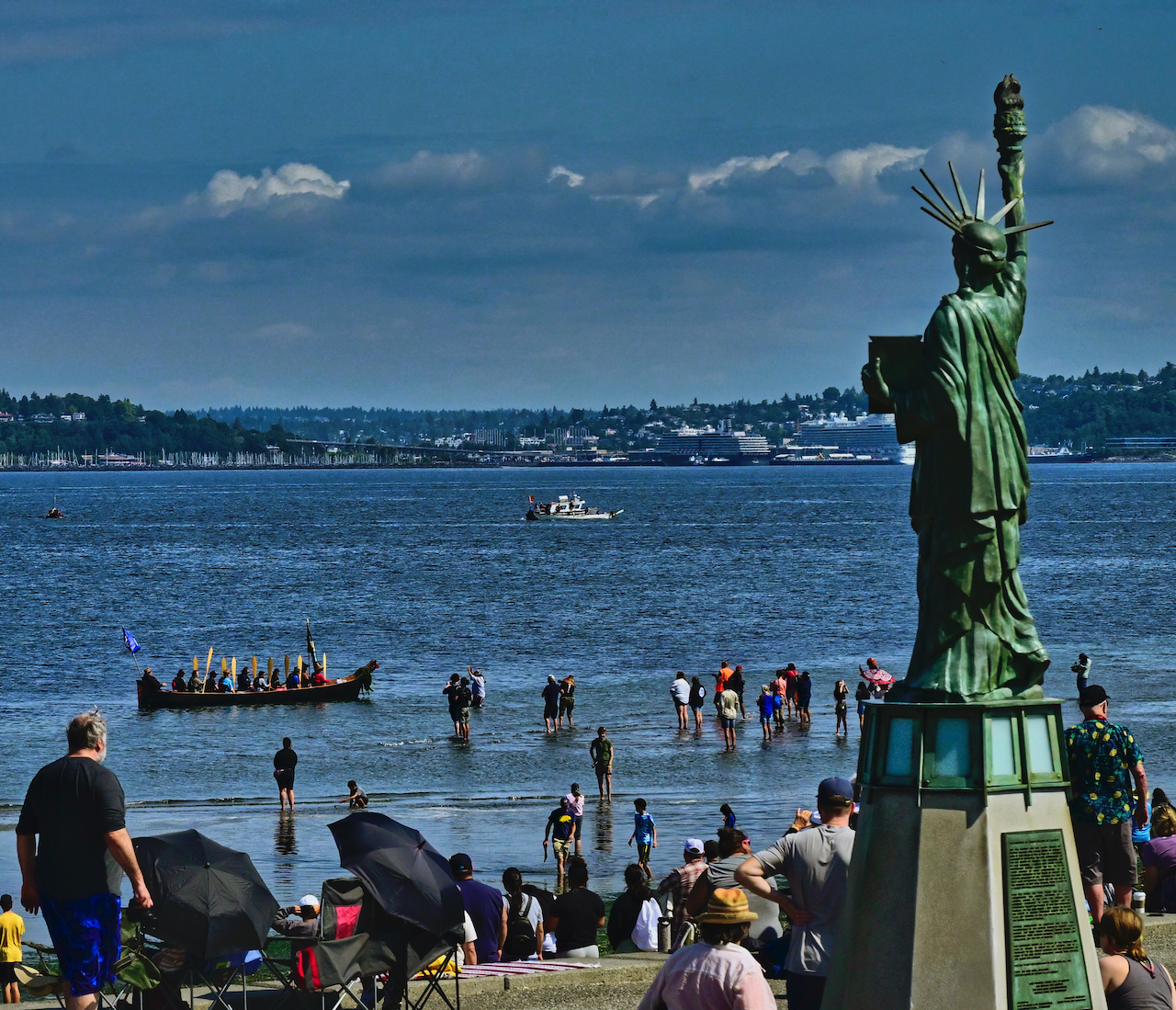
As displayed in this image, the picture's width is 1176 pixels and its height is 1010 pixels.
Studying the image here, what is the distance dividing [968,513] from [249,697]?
137 feet

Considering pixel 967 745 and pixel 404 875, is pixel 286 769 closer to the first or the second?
pixel 404 875

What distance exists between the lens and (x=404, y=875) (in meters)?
11.6

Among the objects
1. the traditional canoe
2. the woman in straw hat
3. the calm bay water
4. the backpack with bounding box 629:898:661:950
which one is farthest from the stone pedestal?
the traditional canoe

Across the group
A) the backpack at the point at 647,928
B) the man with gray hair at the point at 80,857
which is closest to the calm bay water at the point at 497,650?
the backpack at the point at 647,928

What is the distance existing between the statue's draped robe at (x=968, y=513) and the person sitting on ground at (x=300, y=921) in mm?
6453

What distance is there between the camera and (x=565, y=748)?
38406mm

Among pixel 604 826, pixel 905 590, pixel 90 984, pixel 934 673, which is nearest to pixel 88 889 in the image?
pixel 90 984

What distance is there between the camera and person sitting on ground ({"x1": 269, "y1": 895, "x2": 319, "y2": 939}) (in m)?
14.5

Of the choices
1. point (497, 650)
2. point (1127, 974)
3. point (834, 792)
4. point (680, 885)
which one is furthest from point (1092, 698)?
point (497, 650)

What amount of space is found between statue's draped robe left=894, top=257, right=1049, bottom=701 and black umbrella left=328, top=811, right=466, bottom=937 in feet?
12.0

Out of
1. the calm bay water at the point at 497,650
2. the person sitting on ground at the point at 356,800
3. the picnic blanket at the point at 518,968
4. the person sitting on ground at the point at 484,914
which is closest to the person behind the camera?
the picnic blanket at the point at 518,968

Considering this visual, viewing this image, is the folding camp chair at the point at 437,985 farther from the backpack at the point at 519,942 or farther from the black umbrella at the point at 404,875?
the backpack at the point at 519,942

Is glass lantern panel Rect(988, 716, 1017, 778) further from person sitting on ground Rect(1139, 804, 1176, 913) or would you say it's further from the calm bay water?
the calm bay water

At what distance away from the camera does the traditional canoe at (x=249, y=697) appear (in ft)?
161
